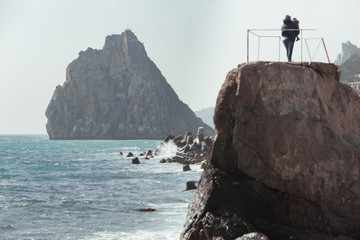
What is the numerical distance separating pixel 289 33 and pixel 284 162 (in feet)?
16.2

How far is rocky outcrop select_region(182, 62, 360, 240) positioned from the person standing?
2.23 m

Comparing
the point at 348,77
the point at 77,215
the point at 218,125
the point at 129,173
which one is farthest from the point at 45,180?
the point at 348,77

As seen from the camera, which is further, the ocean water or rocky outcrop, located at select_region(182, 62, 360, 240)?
the ocean water

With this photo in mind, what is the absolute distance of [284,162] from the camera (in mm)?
10945

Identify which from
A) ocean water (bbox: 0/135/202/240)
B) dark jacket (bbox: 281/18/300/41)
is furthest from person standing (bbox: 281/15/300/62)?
ocean water (bbox: 0/135/202/240)

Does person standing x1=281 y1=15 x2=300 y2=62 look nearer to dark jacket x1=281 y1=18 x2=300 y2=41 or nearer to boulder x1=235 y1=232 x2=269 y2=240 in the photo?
dark jacket x1=281 y1=18 x2=300 y2=41

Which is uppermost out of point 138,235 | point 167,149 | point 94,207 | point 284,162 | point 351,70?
point 351,70

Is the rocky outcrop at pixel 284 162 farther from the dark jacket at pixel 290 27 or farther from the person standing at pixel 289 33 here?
the dark jacket at pixel 290 27

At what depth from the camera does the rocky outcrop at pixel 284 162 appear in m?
10.8

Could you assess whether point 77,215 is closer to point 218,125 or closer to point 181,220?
point 181,220

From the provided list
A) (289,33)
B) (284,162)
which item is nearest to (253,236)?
(284,162)

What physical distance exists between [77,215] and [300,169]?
13.6 m

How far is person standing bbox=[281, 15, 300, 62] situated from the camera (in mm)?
13859

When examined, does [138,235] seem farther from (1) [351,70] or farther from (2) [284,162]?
(1) [351,70]
